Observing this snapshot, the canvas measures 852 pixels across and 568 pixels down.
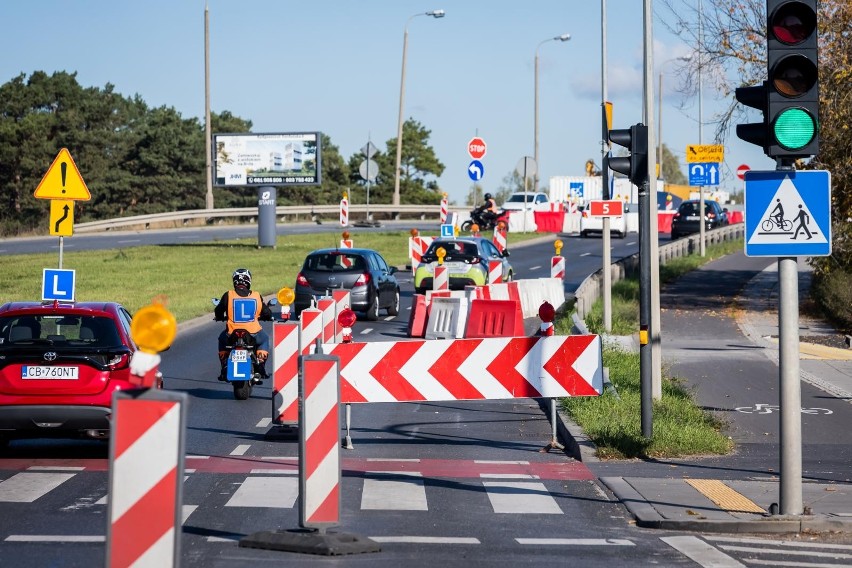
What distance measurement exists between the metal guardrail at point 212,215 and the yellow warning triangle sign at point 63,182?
41.9 metres

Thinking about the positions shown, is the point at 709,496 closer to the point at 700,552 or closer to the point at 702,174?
the point at 700,552

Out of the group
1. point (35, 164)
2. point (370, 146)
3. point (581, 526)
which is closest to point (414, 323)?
point (581, 526)

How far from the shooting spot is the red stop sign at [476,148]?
37.3m

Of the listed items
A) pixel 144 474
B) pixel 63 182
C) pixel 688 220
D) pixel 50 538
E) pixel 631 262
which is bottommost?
pixel 50 538

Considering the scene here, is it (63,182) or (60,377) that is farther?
(63,182)

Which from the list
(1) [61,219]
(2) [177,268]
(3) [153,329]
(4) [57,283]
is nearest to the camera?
(3) [153,329]

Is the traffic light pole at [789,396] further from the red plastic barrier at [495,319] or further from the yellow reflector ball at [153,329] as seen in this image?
the red plastic barrier at [495,319]

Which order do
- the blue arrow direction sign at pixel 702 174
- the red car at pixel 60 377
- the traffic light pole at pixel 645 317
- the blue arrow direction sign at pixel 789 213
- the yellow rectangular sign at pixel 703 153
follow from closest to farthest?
the blue arrow direction sign at pixel 789 213 → the red car at pixel 60 377 → the traffic light pole at pixel 645 317 → the yellow rectangular sign at pixel 703 153 → the blue arrow direction sign at pixel 702 174

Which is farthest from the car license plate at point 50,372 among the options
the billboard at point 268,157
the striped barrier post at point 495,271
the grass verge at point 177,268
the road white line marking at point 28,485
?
the billboard at point 268,157

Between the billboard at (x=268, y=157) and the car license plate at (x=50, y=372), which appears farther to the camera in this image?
the billboard at (x=268, y=157)

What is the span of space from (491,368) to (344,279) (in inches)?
561

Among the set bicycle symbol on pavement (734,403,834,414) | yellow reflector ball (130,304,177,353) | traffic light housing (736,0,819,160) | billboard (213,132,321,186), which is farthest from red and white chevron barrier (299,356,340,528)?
billboard (213,132,321,186)

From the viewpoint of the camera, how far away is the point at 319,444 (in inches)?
343

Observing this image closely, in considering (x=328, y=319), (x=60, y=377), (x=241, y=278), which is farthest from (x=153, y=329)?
(x=241, y=278)
